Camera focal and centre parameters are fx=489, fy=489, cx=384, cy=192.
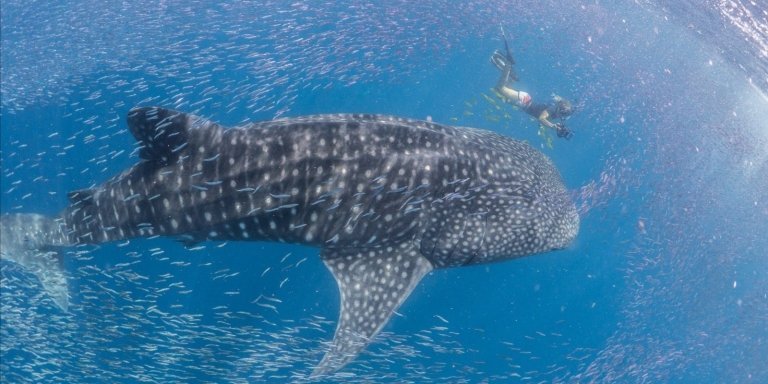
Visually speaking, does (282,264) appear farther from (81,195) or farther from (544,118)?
(544,118)

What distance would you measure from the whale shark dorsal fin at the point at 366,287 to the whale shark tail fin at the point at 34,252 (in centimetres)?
460

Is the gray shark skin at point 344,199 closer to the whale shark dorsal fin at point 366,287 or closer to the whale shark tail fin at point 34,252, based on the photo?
the whale shark dorsal fin at point 366,287

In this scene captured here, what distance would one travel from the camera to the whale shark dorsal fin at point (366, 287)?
6457 mm

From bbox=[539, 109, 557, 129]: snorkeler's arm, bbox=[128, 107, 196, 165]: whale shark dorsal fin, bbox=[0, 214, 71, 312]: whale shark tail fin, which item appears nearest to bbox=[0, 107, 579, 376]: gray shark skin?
bbox=[128, 107, 196, 165]: whale shark dorsal fin

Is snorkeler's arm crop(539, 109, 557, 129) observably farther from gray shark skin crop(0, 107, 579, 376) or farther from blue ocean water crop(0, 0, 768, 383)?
gray shark skin crop(0, 107, 579, 376)

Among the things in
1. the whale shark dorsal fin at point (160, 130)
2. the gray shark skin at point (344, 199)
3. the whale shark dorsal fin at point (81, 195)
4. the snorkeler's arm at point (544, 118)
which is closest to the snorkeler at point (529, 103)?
the snorkeler's arm at point (544, 118)

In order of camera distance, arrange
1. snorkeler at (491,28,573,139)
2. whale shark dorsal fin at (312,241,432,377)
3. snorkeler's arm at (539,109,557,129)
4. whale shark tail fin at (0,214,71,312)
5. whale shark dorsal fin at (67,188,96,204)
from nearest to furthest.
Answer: whale shark dorsal fin at (312,241,432,377) → whale shark dorsal fin at (67,188,96,204) → whale shark tail fin at (0,214,71,312) → snorkeler's arm at (539,109,557,129) → snorkeler at (491,28,573,139)

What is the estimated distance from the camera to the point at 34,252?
8.04m

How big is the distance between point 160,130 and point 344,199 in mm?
2417

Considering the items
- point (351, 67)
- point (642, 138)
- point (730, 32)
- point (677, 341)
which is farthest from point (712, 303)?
point (351, 67)

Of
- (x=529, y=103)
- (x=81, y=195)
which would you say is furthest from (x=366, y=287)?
(x=529, y=103)

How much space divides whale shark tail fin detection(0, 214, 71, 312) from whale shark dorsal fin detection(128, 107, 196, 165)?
3153mm

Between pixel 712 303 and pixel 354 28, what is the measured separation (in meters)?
24.5

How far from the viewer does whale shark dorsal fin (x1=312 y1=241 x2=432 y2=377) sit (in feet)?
21.2
